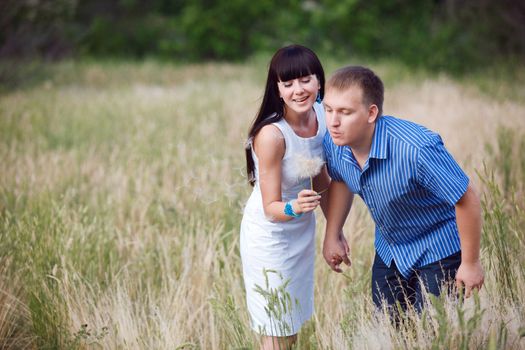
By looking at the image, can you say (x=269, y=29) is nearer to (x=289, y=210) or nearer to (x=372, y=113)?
(x=372, y=113)

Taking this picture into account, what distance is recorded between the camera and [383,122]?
2.18 m

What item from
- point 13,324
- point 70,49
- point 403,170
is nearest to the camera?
point 403,170

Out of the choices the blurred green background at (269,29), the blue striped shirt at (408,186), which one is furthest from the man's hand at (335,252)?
the blurred green background at (269,29)

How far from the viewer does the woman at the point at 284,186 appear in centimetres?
219

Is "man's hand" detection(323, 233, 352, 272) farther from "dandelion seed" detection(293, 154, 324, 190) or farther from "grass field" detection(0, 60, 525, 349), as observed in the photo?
"dandelion seed" detection(293, 154, 324, 190)

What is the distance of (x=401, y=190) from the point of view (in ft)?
6.98

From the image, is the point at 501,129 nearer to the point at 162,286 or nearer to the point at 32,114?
the point at 162,286

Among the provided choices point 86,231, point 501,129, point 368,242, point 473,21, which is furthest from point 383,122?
point 473,21

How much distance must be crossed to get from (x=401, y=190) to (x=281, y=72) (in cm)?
69

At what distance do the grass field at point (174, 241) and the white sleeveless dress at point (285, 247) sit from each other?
137 mm

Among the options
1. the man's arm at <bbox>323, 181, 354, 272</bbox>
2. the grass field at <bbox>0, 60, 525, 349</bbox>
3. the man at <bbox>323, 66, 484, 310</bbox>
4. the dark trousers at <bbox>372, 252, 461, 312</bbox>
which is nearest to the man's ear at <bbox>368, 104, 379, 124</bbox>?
the man at <bbox>323, 66, 484, 310</bbox>

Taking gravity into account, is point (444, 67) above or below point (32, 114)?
above

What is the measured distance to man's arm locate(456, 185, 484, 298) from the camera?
6.48 feet

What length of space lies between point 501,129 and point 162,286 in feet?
11.8
